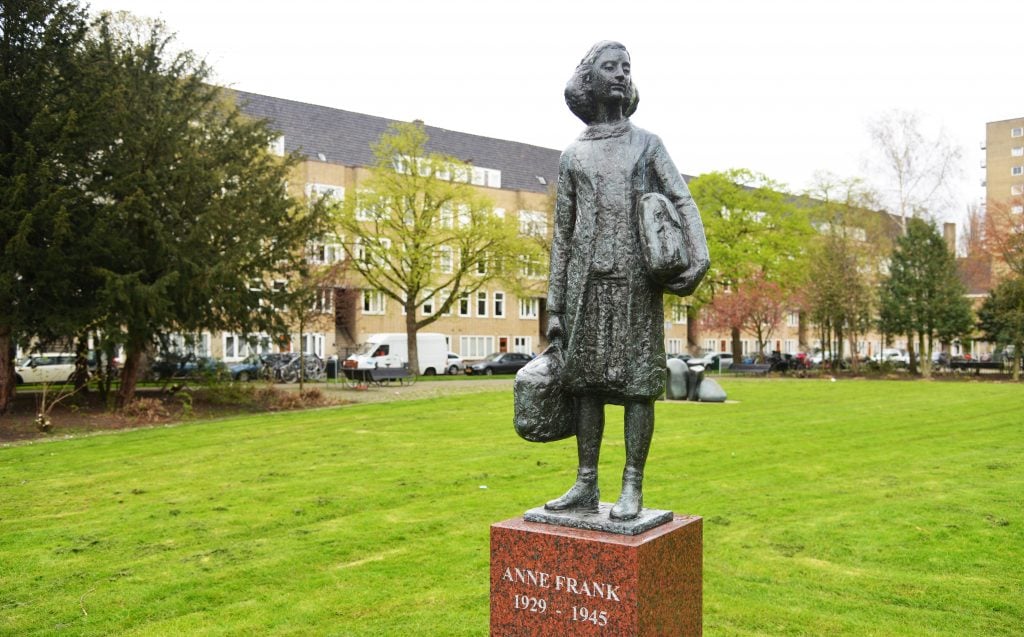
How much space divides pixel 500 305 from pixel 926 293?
28.8 m

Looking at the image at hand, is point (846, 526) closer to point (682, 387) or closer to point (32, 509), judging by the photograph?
point (32, 509)

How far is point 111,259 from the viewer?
19.6 metres

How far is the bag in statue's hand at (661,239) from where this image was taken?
4469 millimetres

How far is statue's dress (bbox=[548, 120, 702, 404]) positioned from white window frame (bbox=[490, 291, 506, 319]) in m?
54.4

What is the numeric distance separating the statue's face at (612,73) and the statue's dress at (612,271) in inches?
7.5

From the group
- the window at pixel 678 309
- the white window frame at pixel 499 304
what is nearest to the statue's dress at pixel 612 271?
the window at pixel 678 309

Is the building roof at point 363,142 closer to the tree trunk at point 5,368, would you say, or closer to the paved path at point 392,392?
the paved path at point 392,392

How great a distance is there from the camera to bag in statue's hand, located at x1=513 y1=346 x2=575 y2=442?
15.8 feet

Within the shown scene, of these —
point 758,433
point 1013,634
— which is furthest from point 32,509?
point 758,433

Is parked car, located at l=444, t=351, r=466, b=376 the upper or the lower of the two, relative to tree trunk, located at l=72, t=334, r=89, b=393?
lower

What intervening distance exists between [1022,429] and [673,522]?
558 inches

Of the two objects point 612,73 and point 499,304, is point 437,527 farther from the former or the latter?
point 499,304

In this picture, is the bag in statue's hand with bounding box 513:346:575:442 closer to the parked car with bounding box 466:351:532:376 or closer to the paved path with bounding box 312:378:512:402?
the paved path with bounding box 312:378:512:402

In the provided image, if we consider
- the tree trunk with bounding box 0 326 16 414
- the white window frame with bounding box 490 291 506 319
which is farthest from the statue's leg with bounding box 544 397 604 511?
the white window frame with bounding box 490 291 506 319
